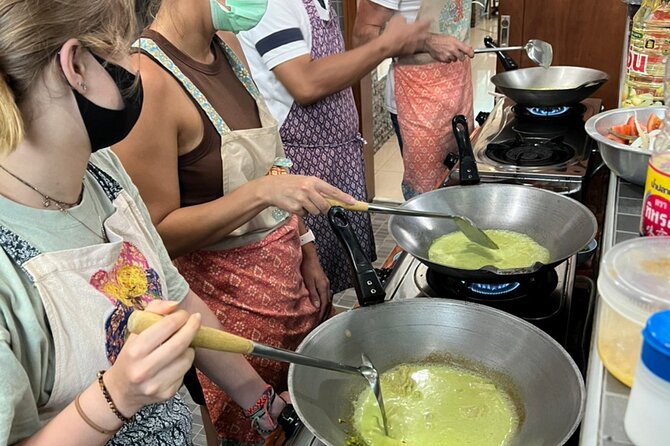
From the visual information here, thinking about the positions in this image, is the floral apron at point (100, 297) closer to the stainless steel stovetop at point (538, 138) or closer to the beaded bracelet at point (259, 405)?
the beaded bracelet at point (259, 405)

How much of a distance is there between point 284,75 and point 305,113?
0.55 ft

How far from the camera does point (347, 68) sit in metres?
1.76

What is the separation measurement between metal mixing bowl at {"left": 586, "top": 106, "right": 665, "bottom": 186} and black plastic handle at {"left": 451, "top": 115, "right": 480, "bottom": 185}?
0.28 m

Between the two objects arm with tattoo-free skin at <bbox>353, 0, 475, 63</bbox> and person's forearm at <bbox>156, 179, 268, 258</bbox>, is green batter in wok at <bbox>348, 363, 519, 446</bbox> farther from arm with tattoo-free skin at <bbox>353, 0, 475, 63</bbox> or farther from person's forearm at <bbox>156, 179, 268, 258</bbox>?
arm with tattoo-free skin at <bbox>353, 0, 475, 63</bbox>

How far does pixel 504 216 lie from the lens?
135cm

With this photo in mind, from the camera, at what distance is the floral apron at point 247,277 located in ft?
4.49

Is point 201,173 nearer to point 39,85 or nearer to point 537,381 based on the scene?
point 39,85

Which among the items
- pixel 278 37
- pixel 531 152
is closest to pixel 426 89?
pixel 531 152

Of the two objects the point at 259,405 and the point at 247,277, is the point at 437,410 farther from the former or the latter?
the point at 247,277

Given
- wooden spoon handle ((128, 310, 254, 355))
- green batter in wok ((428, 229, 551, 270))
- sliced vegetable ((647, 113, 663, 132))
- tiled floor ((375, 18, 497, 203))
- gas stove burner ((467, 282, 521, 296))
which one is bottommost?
tiled floor ((375, 18, 497, 203))

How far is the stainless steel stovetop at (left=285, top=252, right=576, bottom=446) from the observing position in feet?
3.74

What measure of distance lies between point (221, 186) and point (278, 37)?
1.83ft

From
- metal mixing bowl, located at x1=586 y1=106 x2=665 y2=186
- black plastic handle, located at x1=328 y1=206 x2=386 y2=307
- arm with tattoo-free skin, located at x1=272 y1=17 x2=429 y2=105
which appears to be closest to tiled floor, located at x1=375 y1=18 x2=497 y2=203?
arm with tattoo-free skin, located at x1=272 y1=17 x2=429 y2=105

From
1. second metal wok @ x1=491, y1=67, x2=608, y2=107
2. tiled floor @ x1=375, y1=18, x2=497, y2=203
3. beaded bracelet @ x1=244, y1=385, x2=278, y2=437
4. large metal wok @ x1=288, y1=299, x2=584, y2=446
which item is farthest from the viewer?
tiled floor @ x1=375, y1=18, x2=497, y2=203
